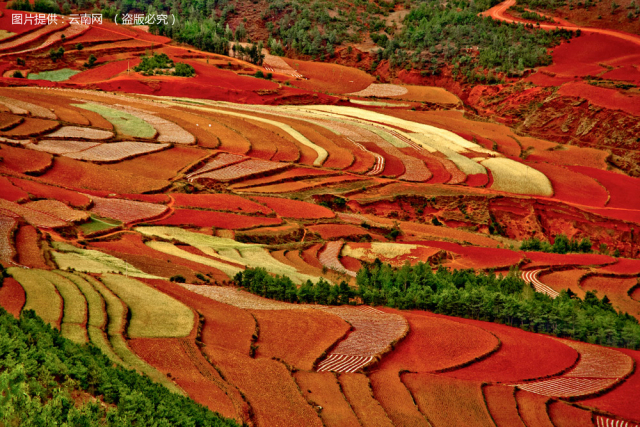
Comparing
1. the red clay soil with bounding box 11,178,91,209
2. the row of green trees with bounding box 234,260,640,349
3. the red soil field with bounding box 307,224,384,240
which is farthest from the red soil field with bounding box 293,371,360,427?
the red clay soil with bounding box 11,178,91,209

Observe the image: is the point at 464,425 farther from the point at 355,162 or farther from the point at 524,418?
the point at 355,162

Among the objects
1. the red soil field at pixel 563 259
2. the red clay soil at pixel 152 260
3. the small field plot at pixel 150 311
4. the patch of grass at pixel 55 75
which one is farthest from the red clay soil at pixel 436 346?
the patch of grass at pixel 55 75

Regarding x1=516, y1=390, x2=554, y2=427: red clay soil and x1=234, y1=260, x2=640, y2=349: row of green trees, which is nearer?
x1=516, y1=390, x2=554, y2=427: red clay soil

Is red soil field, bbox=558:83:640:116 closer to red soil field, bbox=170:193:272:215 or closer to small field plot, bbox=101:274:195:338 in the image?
red soil field, bbox=170:193:272:215

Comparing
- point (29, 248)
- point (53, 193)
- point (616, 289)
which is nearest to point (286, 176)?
point (53, 193)

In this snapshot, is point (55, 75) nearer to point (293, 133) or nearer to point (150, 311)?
point (293, 133)

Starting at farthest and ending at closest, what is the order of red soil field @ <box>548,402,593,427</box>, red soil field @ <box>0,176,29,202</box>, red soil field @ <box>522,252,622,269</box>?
red soil field @ <box>522,252,622,269</box>
red soil field @ <box>0,176,29,202</box>
red soil field @ <box>548,402,593,427</box>
